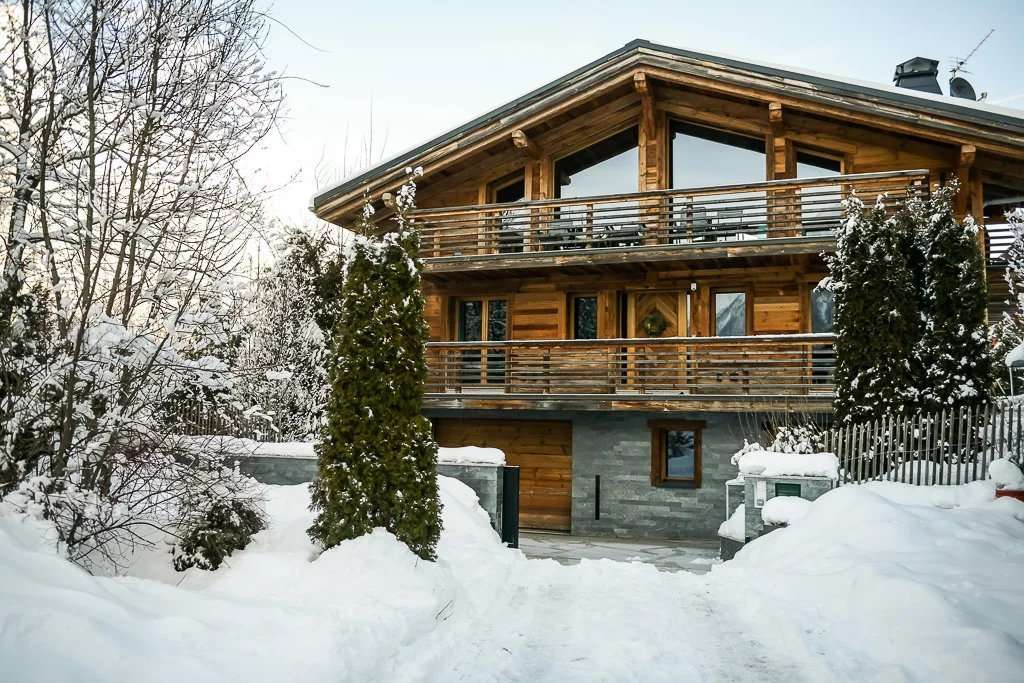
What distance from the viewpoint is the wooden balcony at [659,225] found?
1619 centimetres

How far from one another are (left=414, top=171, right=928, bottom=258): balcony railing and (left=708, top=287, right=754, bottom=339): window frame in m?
1.12

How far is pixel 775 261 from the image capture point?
1695 cm

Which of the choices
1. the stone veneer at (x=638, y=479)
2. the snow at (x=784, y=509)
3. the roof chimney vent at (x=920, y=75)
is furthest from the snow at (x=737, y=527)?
the roof chimney vent at (x=920, y=75)

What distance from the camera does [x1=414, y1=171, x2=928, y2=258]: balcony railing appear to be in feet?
53.7

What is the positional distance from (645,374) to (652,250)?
104 inches

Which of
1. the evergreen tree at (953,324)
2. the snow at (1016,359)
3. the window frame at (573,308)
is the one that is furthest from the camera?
the window frame at (573,308)

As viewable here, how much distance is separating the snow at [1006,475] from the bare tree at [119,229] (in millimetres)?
8549

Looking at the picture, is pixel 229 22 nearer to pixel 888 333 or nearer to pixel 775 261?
pixel 888 333

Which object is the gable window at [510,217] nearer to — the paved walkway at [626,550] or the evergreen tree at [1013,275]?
the paved walkway at [626,550]

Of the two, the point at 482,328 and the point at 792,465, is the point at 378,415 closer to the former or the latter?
the point at 792,465

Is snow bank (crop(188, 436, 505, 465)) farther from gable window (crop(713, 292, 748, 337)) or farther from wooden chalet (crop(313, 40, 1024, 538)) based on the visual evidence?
gable window (crop(713, 292, 748, 337))

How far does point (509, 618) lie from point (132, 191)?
15.9ft

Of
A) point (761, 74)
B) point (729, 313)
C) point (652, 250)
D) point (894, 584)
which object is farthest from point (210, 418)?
point (761, 74)

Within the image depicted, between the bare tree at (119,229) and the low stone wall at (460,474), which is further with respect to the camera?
the low stone wall at (460,474)
